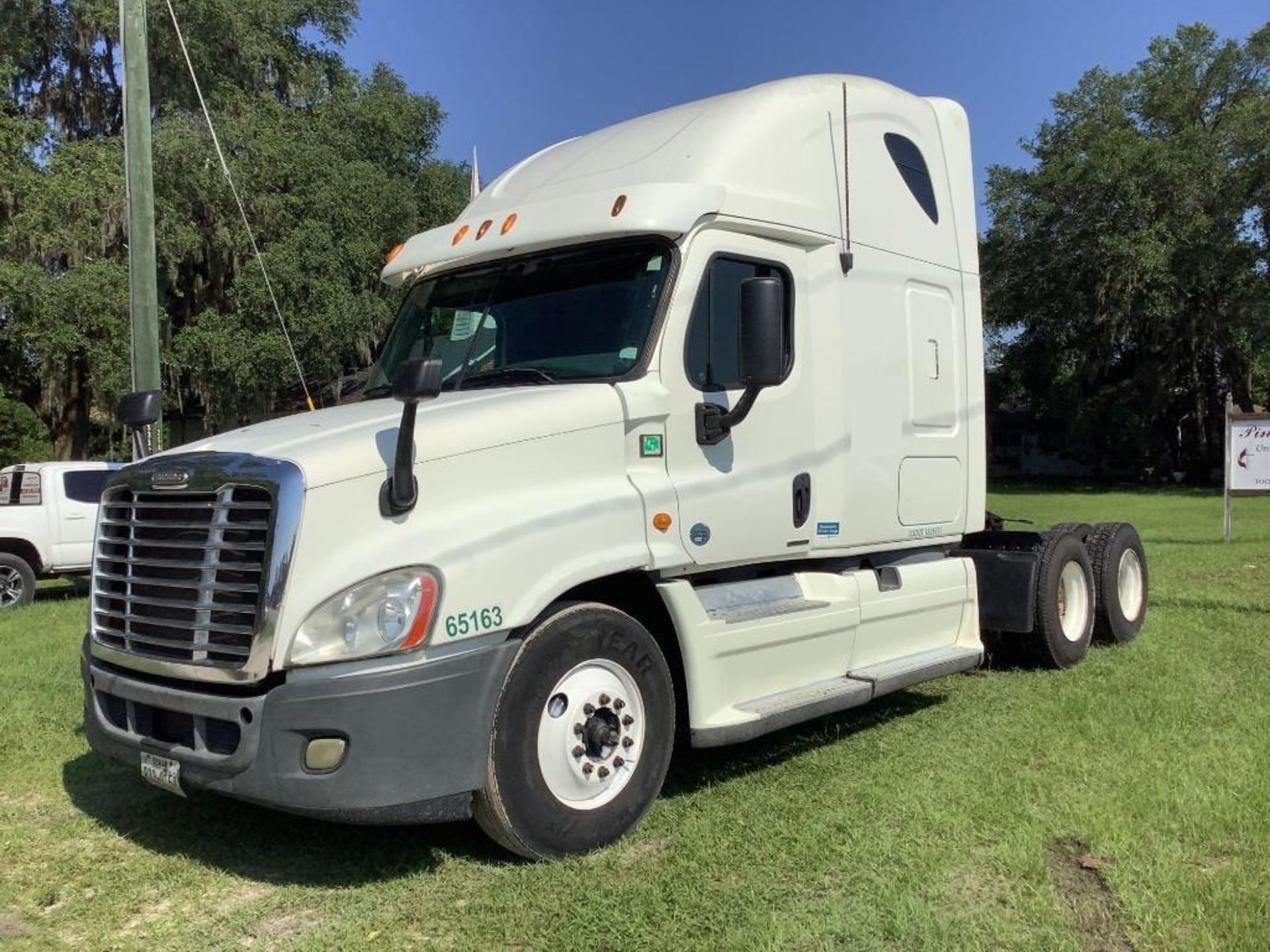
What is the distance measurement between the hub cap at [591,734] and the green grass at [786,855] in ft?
0.89

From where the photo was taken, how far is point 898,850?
165 inches

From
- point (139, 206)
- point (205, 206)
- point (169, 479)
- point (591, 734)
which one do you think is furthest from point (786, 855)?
point (205, 206)

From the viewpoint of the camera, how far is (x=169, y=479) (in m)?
4.05

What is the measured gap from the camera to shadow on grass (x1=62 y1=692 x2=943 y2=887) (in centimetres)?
428

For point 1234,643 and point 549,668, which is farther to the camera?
point 1234,643

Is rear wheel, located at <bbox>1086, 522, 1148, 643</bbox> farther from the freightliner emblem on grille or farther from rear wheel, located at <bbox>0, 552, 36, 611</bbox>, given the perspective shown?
rear wheel, located at <bbox>0, 552, 36, 611</bbox>

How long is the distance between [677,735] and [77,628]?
752 cm

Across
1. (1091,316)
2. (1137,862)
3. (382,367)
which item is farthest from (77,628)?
(1091,316)

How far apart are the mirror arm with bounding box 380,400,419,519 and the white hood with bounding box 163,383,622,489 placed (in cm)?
8

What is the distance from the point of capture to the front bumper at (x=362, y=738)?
364 cm

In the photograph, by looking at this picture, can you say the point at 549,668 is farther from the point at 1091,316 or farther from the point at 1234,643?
the point at 1091,316

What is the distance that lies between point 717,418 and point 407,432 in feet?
5.26

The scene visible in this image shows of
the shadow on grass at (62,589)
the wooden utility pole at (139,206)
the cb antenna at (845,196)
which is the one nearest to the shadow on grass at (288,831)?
the cb antenna at (845,196)

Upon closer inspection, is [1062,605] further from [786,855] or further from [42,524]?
[42,524]
